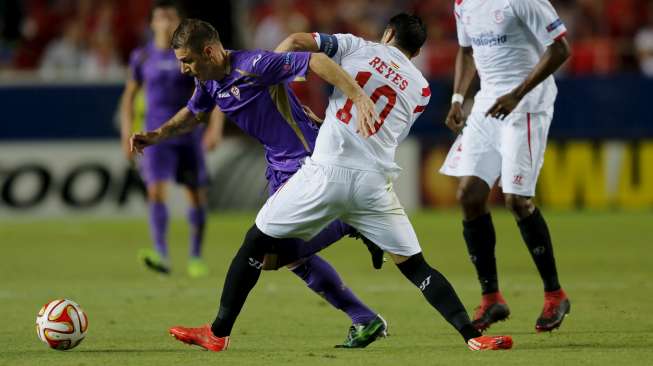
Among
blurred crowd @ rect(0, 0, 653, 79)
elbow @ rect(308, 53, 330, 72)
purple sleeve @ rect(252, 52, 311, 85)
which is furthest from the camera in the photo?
blurred crowd @ rect(0, 0, 653, 79)

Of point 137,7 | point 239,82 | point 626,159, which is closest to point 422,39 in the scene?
point 239,82

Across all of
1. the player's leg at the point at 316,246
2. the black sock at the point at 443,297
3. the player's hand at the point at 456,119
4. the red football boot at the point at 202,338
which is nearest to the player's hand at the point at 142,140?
the player's leg at the point at 316,246

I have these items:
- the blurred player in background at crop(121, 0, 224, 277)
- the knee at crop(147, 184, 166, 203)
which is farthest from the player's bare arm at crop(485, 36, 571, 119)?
the knee at crop(147, 184, 166, 203)

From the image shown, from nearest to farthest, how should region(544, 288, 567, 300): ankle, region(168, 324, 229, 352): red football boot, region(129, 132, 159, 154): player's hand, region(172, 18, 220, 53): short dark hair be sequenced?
region(172, 18, 220, 53): short dark hair, region(168, 324, 229, 352): red football boot, region(129, 132, 159, 154): player's hand, region(544, 288, 567, 300): ankle

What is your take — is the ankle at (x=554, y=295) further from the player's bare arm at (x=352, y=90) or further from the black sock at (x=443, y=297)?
the player's bare arm at (x=352, y=90)

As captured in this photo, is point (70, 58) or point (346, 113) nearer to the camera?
Result: point (346, 113)

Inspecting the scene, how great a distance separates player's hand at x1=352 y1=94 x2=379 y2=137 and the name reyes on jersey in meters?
0.31

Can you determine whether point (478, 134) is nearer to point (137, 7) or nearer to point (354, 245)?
point (354, 245)

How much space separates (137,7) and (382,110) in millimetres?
13549

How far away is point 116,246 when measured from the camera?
555 inches

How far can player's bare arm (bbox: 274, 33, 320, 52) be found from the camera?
6629 millimetres

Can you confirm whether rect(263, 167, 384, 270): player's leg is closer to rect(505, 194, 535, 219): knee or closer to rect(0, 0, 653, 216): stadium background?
rect(505, 194, 535, 219): knee

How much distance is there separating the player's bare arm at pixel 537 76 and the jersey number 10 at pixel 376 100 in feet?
4.00

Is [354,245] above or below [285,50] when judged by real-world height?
below
